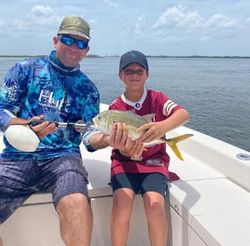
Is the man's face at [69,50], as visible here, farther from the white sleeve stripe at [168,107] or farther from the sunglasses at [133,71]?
the white sleeve stripe at [168,107]

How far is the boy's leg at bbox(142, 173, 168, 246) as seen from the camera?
2.38 m

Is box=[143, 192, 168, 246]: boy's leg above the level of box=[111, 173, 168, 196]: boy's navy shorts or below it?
below

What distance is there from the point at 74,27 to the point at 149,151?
1.15 meters

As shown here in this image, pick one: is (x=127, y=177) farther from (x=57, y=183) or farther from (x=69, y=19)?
(x=69, y=19)

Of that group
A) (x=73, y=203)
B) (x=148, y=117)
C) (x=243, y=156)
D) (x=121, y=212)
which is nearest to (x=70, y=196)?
(x=73, y=203)

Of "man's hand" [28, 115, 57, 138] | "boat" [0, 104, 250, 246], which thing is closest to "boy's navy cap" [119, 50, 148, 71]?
"man's hand" [28, 115, 57, 138]

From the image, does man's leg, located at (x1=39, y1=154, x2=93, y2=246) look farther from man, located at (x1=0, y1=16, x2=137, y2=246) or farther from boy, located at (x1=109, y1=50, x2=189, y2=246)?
boy, located at (x1=109, y1=50, x2=189, y2=246)

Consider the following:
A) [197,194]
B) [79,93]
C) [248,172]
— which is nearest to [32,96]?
[79,93]

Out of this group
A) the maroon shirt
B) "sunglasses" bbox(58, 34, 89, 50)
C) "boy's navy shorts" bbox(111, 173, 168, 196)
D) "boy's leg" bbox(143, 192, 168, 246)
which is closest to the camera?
"boy's leg" bbox(143, 192, 168, 246)

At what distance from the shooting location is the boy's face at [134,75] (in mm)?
2889

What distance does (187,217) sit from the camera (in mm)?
2332

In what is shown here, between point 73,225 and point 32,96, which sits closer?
point 73,225

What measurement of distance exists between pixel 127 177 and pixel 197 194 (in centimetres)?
52

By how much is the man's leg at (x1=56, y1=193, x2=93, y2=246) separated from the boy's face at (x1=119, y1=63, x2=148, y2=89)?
1038 millimetres
